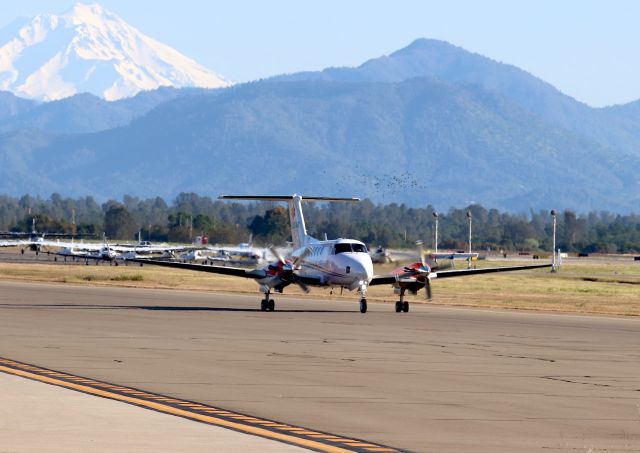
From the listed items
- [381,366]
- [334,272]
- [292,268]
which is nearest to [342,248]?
[334,272]

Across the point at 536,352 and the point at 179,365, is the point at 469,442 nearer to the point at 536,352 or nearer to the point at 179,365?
the point at 179,365

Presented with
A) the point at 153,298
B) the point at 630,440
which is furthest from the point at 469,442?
the point at 153,298

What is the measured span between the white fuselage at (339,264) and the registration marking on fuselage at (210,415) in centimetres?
2434

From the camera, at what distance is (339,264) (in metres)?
49.0

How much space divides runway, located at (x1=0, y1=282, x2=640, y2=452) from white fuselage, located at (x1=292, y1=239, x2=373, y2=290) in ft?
4.53

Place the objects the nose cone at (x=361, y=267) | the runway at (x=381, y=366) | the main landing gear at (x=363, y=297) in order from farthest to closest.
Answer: the main landing gear at (x=363, y=297), the nose cone at (x=361, y=267), the runway at (x=381, y=366)

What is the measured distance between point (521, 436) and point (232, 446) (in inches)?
167

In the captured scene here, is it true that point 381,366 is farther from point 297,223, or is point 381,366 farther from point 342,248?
point 297,223

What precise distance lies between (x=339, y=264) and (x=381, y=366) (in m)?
21.2

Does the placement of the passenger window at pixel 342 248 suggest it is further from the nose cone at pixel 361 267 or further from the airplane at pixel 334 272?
the nose cone at pixel 361 267

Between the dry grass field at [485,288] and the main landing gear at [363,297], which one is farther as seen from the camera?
the dry grass field at [485,288]

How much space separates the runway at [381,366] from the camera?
1895 centimetres

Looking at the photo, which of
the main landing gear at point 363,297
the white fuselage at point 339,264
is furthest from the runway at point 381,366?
the white fuselage at point 339,264

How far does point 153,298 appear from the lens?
205 ft
